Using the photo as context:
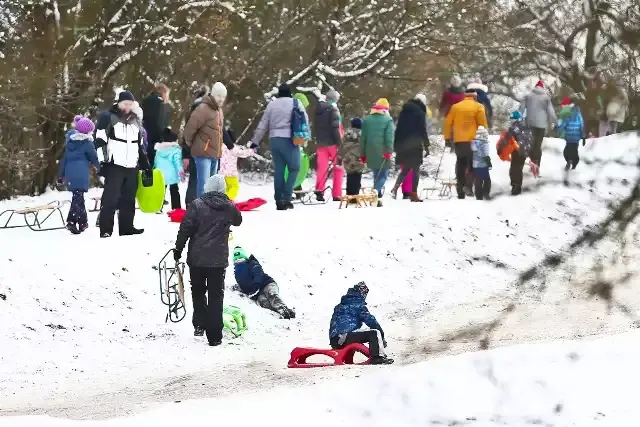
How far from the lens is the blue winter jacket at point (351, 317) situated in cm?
1016

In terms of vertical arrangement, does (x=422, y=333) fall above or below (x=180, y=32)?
below

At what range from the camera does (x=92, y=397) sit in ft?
29.9

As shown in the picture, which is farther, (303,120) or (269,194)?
(269,194)

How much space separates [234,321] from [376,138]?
26.9 feet

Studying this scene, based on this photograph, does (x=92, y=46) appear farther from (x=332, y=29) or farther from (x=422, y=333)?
(x=422, y=333)

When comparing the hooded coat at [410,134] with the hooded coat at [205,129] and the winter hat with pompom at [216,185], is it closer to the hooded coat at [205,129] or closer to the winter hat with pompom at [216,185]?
the hooded coat at [205,129]

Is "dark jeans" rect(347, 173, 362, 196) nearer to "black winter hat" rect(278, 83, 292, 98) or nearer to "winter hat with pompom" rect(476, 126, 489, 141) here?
"winter hat with pompom" rect(476, 126, 489, 141)

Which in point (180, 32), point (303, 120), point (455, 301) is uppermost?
point (180, 32)

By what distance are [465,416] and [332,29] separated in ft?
61.8

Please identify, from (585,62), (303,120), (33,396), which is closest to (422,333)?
(33,396)

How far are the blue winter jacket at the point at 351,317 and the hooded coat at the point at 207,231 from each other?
165cm

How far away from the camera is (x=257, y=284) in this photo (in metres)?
13.2

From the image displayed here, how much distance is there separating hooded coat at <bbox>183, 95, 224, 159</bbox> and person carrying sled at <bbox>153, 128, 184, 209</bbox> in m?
1.75

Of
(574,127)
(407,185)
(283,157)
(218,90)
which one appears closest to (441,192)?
(407,185)
